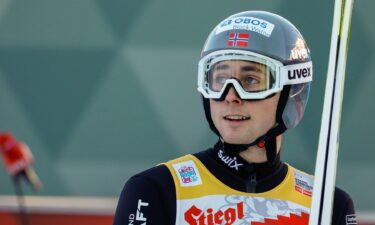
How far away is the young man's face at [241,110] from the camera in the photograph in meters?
2.99

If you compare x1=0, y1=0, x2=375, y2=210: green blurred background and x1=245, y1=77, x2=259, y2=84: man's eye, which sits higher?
x1=245, y1=77, x2=259, y2=84: man's eye

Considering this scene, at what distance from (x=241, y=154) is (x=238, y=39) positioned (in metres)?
0.35

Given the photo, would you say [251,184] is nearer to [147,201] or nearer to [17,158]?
[147,201]

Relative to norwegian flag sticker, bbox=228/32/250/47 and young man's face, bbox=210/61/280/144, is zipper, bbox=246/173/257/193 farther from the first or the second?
norwegian flag sticker, bbox=228/32/250/47

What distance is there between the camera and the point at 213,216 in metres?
2.96

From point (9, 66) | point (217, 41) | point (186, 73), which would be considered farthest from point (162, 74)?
point (217, 41)

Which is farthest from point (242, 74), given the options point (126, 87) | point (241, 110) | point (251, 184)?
point (126, 87)

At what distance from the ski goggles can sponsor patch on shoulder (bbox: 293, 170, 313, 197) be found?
30cm

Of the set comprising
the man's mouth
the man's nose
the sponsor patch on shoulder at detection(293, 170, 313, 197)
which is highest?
the man's nose

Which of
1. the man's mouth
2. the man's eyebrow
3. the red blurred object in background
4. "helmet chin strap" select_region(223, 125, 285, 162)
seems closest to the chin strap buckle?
"helmet chin strap" select_region(223, 125, 285, 162)

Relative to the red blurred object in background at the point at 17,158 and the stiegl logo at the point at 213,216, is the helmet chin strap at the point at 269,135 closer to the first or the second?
the stiegl logo at the point at 213,216

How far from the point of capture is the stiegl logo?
292 centimetres

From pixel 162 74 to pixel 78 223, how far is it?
1832mm

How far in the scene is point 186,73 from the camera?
902 centimetres
